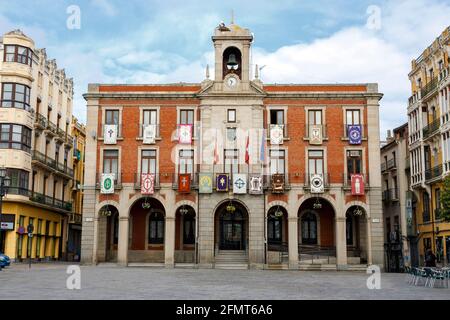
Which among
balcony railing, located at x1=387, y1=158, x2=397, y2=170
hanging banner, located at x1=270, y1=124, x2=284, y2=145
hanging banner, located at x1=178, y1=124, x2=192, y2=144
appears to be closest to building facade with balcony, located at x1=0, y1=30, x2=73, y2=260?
hanging banner, located at x1=178, y1=124, x2=192, y2=144

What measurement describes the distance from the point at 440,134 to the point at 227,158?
1601 centimetres

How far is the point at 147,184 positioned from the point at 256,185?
318 inches

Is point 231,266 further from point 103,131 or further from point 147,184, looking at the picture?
point 103,131

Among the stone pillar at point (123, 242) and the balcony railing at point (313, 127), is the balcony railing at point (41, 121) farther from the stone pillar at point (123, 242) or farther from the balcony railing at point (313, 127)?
the balcony railing at point (313, 127)

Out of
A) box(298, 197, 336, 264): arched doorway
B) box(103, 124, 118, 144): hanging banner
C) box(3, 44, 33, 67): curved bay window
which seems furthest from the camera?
box(3, 44, 33, 67): curved bay window

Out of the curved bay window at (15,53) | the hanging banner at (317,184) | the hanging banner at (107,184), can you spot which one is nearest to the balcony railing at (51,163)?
the curved bay window at (15,53)

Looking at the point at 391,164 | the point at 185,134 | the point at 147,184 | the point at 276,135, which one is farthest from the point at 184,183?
the point at 391,164

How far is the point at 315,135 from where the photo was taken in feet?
139

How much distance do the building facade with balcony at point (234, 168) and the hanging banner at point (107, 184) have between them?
0.34 ft

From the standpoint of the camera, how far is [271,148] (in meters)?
42.4

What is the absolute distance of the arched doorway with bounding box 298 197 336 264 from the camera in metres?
43.8

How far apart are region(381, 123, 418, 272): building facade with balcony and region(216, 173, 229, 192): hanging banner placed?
43.5 ft

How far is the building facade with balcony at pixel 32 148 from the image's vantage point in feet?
151

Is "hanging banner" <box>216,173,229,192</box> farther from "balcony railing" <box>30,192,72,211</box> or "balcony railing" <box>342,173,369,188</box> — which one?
"balcony railing" <box>30,192,72,211</box>
